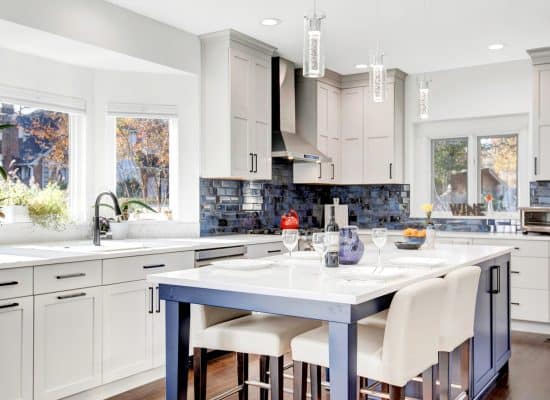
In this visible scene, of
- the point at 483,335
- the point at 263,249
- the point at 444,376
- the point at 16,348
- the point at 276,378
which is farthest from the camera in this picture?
the point at 263,249

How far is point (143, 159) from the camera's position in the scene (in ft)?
15.7

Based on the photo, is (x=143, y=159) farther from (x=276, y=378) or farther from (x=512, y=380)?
(x=512, y=380)

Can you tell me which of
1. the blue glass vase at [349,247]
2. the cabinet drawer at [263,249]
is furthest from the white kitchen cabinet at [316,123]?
the blue glass vase at [349,247]

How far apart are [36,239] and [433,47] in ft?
12.2

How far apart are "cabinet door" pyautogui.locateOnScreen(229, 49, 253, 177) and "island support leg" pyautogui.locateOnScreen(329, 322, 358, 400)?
114 inches

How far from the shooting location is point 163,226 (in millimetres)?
4730

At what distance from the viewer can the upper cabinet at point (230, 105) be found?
4.75 m

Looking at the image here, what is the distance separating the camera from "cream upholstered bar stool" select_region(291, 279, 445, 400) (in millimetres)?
2129

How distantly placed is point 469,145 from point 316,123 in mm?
1678

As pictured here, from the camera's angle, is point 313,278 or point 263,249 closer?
point 313,278

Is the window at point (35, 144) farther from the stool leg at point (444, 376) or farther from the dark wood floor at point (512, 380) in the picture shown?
the stool leg at point (444, 376)

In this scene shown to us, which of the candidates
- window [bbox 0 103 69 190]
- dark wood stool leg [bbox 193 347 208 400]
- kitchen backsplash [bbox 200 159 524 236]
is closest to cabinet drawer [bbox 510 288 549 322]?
kitchen backsplash [bbox 200 159 524 236]

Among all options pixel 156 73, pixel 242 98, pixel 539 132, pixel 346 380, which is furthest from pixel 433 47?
pixel 346 380

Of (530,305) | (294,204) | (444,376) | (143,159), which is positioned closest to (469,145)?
(530,305)
